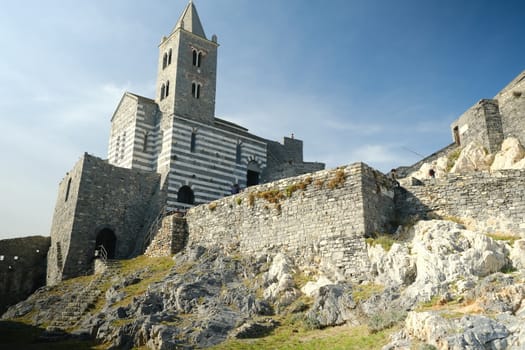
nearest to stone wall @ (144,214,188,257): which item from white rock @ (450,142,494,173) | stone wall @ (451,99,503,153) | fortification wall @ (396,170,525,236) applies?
fortification wall @ (396,170,525,236)

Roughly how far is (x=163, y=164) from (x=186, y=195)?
265cm

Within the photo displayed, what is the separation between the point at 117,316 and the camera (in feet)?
58.1

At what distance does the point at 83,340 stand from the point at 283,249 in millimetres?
8496

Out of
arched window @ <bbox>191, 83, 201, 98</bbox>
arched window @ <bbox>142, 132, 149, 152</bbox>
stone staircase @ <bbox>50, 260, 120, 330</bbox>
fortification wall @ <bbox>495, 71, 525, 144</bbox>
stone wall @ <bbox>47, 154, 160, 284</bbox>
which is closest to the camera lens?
stone staircase @ <bbox>50, 260, 120, 330</bbox>

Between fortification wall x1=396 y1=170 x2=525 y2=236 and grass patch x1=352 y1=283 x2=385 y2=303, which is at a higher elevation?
fortification wall x1=396 y1=170 x2=525 y2=236

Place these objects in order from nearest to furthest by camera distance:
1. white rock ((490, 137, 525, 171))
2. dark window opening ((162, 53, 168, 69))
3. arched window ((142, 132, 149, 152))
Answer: white rock ((490, 137, 525, 171)), arched window ((142, 132, 149, 152)), dark window opening ((162, 53, 168, 69))

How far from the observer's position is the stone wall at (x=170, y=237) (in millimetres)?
25109

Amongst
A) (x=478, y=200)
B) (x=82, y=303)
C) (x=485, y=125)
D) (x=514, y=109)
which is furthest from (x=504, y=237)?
(x=82, y=303)

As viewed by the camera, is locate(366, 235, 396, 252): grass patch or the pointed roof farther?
the pointed roof

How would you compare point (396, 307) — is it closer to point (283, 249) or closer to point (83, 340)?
point (283, 249)

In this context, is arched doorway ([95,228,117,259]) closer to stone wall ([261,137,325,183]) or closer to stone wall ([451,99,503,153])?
stone wall ([261,137,325,183])

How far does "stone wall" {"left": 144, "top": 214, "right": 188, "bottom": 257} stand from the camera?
25.1 m

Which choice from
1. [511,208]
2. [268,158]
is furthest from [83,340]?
[268,158]

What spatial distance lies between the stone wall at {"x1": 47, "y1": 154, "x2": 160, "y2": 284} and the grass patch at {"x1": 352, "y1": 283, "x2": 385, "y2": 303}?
17.0 m
